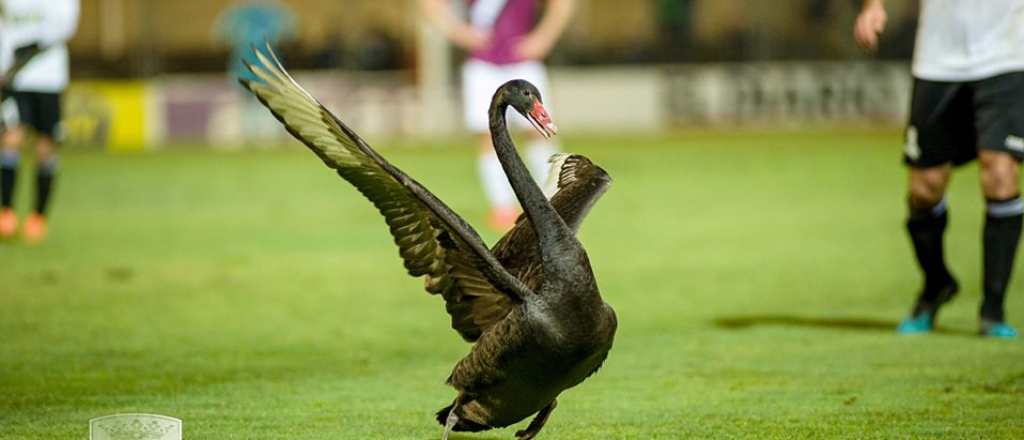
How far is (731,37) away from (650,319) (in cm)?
1776

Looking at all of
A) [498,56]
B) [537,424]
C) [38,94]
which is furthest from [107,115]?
[537,424]

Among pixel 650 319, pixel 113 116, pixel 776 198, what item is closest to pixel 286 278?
pixel 650 319

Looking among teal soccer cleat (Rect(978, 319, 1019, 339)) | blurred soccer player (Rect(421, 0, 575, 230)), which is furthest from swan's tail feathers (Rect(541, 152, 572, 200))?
blurred soccer player (Rect(421, 0, 575, 230))

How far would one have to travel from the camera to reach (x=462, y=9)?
2345 cm

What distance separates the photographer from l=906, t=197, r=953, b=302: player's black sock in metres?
6.67

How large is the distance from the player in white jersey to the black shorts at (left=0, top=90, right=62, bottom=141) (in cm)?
710

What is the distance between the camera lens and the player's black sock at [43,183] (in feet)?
35.8

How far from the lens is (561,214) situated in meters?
4.73

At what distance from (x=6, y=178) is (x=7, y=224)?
0.44 metres

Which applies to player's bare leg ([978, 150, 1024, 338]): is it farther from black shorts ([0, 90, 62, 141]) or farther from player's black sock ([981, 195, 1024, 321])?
black shorts ([0, 90, 62, 141])

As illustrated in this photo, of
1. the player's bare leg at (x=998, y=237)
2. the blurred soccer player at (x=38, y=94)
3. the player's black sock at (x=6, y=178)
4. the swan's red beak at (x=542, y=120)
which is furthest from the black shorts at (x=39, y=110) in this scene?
the swan's red beak at (x=542, y=120)

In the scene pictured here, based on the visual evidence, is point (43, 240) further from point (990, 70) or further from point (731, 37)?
point (731, 37)

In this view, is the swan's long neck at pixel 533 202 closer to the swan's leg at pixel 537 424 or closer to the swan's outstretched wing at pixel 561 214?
the swan's outstretched wing at pixel 561 214

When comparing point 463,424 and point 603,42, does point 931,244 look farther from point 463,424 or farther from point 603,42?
point 603,42
